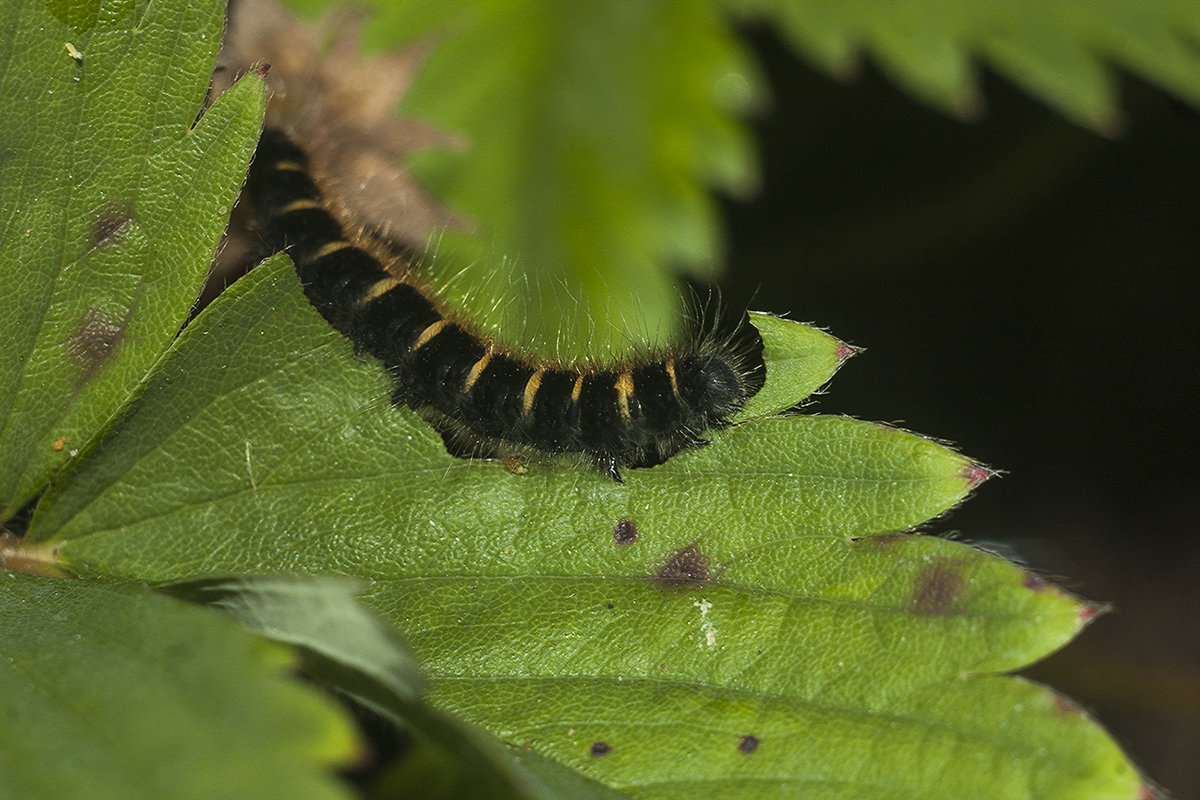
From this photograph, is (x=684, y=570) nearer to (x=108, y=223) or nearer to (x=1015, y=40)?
(x=108, y=223)

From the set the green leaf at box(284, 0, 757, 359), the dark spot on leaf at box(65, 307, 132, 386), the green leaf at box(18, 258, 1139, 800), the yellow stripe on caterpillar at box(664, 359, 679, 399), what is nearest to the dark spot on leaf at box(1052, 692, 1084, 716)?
the green leaf at box(18, 258, 1139, 800)

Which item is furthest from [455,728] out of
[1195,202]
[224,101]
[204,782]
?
[1195,202]

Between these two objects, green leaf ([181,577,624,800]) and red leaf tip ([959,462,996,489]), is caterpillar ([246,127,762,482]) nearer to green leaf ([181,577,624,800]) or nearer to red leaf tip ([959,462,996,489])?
red leaf tip ([959,462,996,489])

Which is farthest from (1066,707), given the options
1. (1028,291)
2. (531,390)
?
(1028,291)

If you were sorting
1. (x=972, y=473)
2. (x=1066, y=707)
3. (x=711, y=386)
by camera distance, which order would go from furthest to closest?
(x=711, y=386) < (x=972, y=473) < (x=1066, y=707)

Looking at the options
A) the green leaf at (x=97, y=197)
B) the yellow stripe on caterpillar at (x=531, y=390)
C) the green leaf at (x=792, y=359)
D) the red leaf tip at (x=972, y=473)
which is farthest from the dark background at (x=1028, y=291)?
the green leaf at (x=97, y=197)

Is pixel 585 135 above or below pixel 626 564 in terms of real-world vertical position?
above
